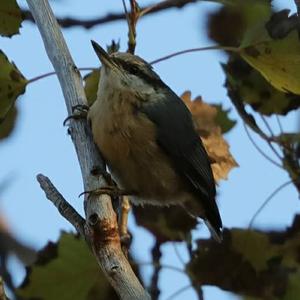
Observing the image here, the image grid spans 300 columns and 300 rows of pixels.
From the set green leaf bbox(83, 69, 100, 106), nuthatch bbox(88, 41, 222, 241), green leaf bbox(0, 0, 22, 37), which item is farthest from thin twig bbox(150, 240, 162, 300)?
green leaf bbox(0, 0, 22, 37)

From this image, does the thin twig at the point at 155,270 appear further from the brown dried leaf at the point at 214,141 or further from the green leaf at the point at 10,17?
the green leaf at the point at 10,17

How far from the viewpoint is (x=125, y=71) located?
4.14 m

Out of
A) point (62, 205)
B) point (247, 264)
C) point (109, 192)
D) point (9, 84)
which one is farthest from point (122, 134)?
point (247, 264)

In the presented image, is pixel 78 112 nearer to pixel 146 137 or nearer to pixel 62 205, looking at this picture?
pixel 146 137

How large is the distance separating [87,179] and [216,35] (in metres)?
1.75

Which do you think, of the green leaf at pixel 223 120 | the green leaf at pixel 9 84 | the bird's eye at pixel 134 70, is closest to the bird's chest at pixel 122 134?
the bird's eye at pixel 134 70

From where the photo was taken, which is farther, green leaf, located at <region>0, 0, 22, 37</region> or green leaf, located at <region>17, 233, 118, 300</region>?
green leaf, located at <region>17, 233, 118, 300</region>

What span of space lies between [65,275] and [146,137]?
71 cm

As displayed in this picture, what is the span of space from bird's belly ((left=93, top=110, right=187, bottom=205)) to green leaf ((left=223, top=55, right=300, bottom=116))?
506 mm

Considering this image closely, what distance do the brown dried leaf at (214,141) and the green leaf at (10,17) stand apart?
0.99 metres

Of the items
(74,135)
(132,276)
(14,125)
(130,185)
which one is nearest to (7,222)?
(14,125)

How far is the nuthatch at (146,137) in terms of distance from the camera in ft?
13.2

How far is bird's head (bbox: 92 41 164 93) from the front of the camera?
13.4 ft

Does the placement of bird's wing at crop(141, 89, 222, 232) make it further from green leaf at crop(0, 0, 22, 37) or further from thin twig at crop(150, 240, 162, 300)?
green leaf at crop(0, 0, 22, 37)
